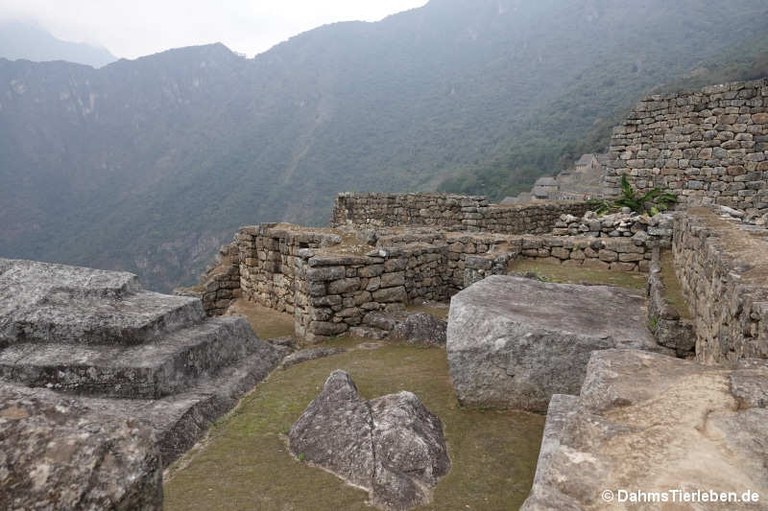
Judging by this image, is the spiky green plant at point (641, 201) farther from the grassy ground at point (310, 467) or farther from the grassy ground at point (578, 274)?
the grassy ground at point (310, 467)

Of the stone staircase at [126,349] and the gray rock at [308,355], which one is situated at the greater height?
the stone staircase at [126,349]

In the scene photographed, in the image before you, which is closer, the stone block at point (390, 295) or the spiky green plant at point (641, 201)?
the stone block at point (390, 295)

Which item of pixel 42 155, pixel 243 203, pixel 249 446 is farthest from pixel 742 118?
pixel 42 155

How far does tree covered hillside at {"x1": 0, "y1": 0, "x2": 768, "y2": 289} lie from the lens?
186ft

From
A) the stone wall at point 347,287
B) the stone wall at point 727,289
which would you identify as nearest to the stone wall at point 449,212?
the stone wall at point 347,287

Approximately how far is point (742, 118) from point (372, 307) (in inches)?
391

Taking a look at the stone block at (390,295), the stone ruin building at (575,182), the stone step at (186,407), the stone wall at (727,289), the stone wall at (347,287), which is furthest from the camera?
the stone ruin building at (575,182)

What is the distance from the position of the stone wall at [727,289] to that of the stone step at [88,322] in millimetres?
5193

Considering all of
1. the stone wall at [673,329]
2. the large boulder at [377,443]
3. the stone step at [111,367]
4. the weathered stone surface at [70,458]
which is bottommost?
the large boulder at [377,443]

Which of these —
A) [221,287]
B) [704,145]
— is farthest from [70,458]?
[704,145]

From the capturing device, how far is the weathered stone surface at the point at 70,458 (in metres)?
1.70

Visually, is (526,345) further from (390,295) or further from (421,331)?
(390,295)

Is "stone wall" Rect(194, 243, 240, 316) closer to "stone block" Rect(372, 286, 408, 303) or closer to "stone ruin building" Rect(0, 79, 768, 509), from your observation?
"stone ruin building" Rect(0, 79, 768, 509)

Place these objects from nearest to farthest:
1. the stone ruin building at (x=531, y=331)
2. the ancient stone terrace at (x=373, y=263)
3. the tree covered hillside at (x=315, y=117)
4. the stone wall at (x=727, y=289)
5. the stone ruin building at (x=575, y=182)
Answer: the stone ruin building at (x=531, y=331)
the stone wall at (x=727, y=289)
the ancient stone terrace at (x=373, y=263)
the stone ruin building at (x=575, y=182)
the tree covered hillside at (x=315, y=117)
